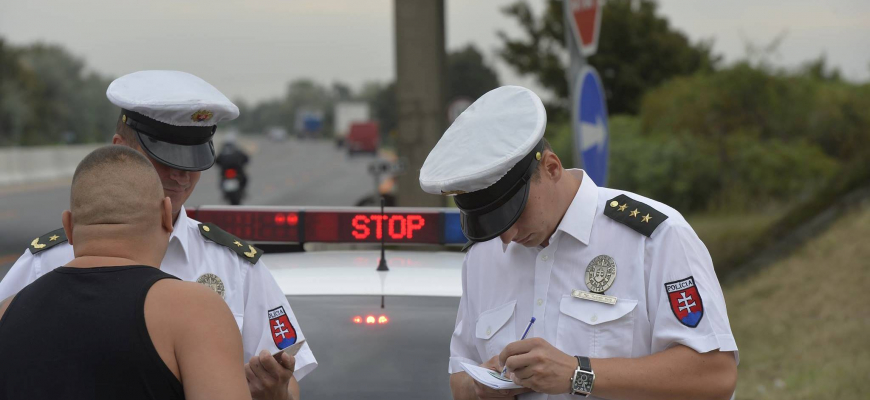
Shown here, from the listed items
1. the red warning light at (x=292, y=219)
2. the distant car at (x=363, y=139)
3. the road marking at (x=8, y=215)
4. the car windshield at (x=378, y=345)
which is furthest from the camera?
the distant car at (x=363, y=139)

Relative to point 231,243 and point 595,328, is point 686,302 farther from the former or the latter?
point 231,243

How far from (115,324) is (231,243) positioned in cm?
98

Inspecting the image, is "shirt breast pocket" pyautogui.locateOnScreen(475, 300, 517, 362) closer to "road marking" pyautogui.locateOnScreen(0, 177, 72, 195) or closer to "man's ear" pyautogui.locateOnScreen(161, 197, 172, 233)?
"man's ear" pyautogui.locateOnScreen(161, 197, 172, 233)

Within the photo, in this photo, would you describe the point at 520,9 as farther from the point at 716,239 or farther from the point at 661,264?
the point at 661,264

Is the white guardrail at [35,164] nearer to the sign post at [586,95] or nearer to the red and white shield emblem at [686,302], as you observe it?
the sign post at [586,95]

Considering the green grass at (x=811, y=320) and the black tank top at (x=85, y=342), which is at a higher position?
the black tank top at (x=85, y=342)

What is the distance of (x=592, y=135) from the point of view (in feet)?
17.6

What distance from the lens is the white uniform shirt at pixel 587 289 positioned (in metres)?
2.21

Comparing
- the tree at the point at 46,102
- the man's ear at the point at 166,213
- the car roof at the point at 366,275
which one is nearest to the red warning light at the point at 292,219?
the car roof at the point at 366,275

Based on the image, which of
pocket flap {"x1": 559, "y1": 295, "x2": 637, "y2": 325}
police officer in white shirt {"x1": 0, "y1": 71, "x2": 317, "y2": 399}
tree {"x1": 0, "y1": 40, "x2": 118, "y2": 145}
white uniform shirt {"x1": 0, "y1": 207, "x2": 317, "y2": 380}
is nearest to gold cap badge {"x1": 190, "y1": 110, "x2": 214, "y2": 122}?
police officer in white shirt {"x1": 0, "y1": 71, "x2": 317, "y2": 399}

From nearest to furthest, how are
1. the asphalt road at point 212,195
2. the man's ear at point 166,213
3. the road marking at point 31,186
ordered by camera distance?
the man's ear at point 166,213, the asphalt road at point 212,195, the road marking at point 31,186

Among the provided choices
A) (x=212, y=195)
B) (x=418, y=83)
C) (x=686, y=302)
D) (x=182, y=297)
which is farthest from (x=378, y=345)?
(x=212, y=195)

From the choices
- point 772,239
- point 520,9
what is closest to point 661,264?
point 772,239

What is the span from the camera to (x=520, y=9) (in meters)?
31.0
